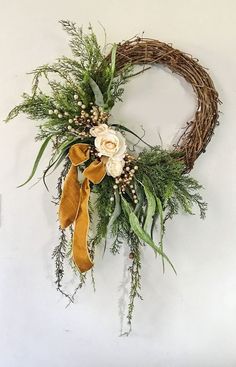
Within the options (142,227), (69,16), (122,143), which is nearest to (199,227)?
(142,227)

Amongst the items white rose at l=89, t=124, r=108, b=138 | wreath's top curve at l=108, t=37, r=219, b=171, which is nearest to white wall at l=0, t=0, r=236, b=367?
wreath's top curve at l=108, t=37, r=219, b=171

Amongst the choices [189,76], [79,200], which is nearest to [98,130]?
[79,200]

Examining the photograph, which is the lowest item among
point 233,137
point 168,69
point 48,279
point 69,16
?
point 48,279

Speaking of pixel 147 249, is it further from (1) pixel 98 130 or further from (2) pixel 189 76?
(2) pixel 189 76

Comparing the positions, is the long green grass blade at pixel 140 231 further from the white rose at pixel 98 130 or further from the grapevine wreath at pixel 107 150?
the white rose at pixel 98 130

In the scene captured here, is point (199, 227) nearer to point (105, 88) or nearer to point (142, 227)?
point (142, 227)

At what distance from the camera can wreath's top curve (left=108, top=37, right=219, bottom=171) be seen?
3.77 ft

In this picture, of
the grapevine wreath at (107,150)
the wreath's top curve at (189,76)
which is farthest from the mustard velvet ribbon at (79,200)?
the wreath's top curve at (189,76)

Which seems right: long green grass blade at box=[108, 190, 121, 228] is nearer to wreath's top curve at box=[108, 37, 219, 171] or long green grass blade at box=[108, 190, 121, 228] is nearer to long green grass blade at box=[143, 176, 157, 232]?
long green grass blade at box=[143, 176, 157, 232]

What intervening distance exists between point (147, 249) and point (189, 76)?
56 cm

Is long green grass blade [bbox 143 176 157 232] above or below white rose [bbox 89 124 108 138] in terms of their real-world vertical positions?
below

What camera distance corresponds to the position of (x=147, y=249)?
125cm

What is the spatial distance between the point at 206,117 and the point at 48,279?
0.72 meters

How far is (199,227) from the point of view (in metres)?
1.24
